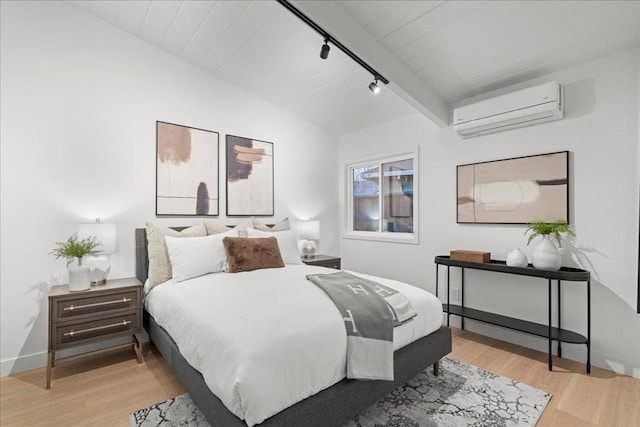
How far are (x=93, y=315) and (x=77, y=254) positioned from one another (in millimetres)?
517

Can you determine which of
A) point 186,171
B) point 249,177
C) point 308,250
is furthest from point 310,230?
point 186,171

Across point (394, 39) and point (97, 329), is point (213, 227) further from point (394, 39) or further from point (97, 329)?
point (394, 39)

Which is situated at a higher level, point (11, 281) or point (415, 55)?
point (415, 55)

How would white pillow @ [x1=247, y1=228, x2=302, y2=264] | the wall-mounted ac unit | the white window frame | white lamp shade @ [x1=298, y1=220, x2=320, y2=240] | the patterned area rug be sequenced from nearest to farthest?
the patterned area rug
the wall-mounted ac unit
white pillow @ [x1=247, y1=228, x2=302, y2=264]
the white window frame
white lamp shade @ [x1=298, y1=220, x2=320, y2=240]

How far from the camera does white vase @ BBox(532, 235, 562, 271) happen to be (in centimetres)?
251

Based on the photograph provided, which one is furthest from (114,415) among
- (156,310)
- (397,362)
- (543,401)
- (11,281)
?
(543,401)

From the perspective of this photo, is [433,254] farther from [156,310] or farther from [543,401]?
[156,310]

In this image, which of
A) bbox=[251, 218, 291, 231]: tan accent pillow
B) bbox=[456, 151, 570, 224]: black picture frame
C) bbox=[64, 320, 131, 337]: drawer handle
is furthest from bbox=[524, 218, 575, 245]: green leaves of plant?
bbox=[64, 320, 131, 337]: drawer handle

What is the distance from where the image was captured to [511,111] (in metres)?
2.81

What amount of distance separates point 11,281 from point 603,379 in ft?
15.6

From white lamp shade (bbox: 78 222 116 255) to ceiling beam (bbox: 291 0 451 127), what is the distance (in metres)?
2.38

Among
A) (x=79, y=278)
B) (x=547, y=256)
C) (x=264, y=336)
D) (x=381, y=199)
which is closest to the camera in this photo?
(x=264, y=336)

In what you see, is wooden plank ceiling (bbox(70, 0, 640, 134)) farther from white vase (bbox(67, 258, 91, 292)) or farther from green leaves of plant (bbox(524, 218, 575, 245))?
white vase (bbox(67, 258, 91, 292))

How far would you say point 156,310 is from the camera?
2393mm
